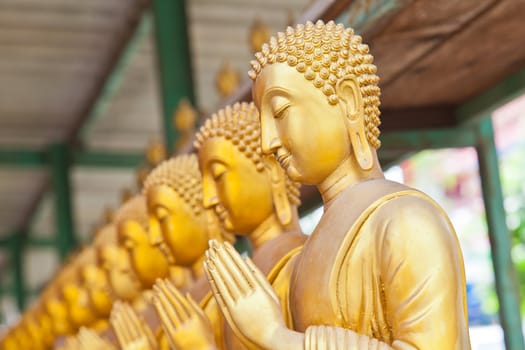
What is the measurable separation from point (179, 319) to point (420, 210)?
99cm

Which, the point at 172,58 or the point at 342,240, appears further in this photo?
the point at 172,58

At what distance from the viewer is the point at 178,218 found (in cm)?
439

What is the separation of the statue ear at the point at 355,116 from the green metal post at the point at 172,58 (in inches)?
207

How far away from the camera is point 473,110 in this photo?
5562 mm

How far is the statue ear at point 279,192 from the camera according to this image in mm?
3615

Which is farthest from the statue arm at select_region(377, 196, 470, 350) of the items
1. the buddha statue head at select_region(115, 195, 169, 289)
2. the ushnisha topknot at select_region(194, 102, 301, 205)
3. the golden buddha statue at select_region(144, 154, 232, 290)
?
the buddha statue head at select_region(115, 195, 169, 289)

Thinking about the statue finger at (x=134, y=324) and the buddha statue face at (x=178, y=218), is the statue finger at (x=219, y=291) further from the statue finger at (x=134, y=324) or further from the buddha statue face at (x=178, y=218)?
the buddha statue face at (x=178, y=218)

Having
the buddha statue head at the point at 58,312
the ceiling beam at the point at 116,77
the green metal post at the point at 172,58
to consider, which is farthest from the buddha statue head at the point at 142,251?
the ceiling beam at the point at 116,77

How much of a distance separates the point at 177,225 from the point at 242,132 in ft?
2.50

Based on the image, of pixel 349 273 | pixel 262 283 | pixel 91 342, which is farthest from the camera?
pixel 91 342

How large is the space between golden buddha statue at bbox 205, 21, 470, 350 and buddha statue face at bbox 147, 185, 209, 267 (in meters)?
1.46

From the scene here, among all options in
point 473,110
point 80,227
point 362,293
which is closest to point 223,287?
point 362,293

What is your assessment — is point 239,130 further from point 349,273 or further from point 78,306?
point 78,306

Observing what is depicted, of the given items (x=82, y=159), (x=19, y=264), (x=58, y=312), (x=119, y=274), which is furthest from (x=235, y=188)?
(x=19, y=264)
